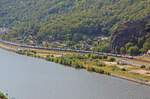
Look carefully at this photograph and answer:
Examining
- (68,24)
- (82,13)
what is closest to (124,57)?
(68,24)

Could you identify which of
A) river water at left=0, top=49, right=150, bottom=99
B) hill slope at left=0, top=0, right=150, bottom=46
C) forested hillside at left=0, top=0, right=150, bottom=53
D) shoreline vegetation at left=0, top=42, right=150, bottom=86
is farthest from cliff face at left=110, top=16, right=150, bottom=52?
river water at left=0, top=49, right=150, bottom=99

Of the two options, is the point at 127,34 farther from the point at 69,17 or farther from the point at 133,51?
the point at 69,17

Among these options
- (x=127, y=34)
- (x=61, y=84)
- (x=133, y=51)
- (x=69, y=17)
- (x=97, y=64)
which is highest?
(x=69, y=17)

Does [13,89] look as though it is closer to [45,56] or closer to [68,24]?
[45,56]

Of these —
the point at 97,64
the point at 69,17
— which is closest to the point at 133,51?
the point at 97,64

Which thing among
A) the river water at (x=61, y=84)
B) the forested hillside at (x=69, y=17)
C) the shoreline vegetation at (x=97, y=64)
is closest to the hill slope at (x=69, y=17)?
the forested hillside at (x=69, y=17)

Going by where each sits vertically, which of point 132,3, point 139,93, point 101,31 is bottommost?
point 139,93

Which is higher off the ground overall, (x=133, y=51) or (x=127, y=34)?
(x=127, y=34)

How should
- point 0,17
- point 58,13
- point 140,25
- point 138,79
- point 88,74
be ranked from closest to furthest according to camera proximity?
point 138,79
point 88,74
point 140,25
point 58,13
point 0,17
